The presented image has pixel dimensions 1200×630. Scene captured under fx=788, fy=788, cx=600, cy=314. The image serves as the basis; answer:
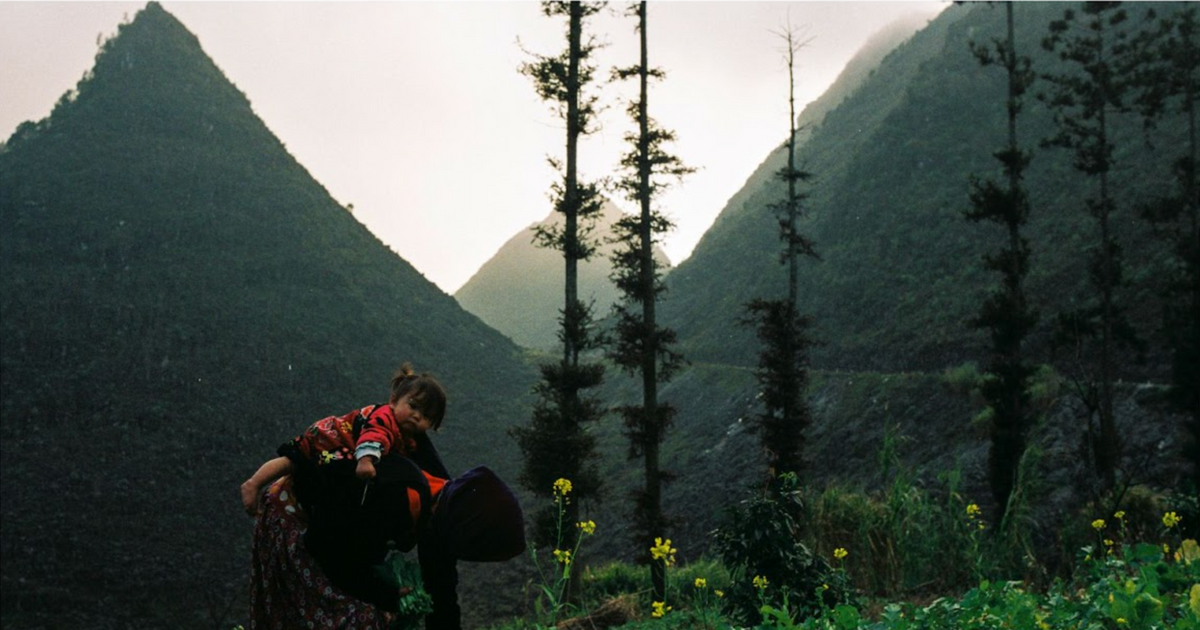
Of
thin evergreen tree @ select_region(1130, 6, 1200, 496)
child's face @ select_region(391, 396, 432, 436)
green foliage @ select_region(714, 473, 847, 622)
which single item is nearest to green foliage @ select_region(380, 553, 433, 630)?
child's face @ select_region(391, 396, 432, 436)

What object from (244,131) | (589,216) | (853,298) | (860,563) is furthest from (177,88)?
(860,563)

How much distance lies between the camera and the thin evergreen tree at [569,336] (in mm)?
16297

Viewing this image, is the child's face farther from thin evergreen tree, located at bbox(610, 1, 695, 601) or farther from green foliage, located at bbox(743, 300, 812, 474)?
green foliage, located at bbox(743, 300, 812, 474)

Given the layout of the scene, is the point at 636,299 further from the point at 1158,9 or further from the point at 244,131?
the point at 244,131

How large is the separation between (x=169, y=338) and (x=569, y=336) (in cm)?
4125

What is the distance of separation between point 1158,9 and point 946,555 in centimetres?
6896

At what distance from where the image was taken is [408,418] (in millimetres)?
2932

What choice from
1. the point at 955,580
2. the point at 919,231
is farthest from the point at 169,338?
the point at 955,580

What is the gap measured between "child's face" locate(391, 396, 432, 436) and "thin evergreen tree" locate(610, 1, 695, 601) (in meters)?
13.1

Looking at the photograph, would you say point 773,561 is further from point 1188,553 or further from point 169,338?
point 169,338

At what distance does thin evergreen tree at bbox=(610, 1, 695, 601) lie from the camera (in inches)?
637

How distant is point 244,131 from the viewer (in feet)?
242

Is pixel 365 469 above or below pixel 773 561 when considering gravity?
above

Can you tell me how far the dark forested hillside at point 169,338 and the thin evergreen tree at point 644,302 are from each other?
16.5 meters
